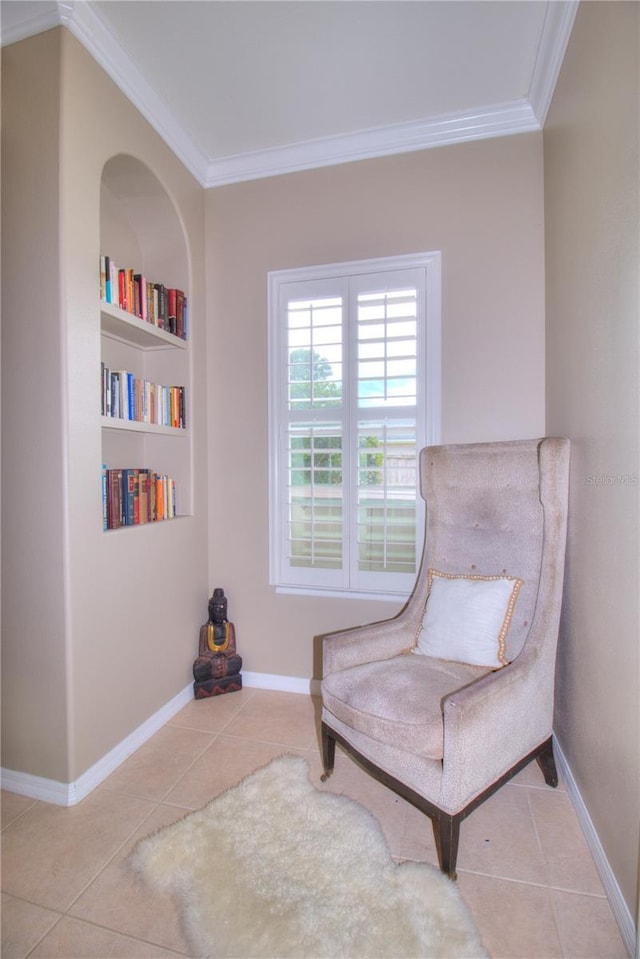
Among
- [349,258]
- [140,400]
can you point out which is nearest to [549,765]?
[140,400]

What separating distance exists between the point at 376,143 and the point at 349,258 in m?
0.55

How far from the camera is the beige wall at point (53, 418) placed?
5.42 ft

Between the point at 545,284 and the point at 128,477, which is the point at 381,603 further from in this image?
the point at 545,284

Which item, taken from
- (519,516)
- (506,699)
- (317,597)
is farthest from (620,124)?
(317,597)

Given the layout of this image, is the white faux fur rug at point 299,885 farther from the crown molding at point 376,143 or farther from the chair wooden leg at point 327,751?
the crown molding at point 376,143

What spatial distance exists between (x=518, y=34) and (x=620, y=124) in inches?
35.9

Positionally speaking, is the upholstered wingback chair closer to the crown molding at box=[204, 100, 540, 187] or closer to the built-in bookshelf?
the built-in bookshelf

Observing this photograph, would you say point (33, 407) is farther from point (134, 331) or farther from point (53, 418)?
point (134, 331)

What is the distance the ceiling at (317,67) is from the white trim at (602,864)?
267 centimetres

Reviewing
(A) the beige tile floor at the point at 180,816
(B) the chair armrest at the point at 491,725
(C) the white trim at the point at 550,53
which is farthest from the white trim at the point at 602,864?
(C) the white trim at the point at 550,53

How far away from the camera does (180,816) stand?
1608 mm

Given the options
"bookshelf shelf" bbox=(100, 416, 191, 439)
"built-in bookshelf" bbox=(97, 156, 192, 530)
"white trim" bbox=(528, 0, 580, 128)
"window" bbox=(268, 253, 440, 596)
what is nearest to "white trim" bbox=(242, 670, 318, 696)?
"window" bbox=(268, 253, 440, 596)

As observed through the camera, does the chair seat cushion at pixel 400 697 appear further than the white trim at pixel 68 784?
No

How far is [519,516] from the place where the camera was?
1896 mm
